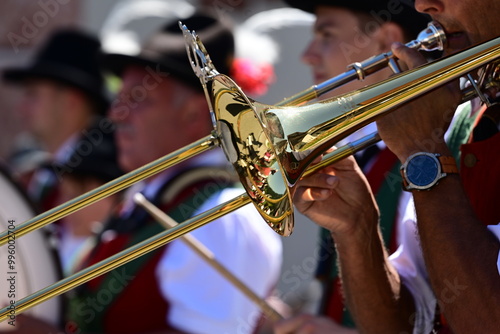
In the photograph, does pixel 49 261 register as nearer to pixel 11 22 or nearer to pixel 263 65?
pixel 263 65

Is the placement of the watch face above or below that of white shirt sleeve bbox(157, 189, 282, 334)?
below

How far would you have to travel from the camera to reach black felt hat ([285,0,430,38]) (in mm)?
2826

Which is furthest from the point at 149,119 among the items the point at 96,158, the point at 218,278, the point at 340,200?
the point at 340,200

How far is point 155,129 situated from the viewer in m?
3.90

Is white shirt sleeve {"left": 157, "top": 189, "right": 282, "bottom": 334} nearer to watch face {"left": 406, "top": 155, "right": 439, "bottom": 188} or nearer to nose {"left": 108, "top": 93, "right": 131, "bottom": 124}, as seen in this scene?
nose {"left": 108, "top": 93, "right": 131, "bottom": 124}

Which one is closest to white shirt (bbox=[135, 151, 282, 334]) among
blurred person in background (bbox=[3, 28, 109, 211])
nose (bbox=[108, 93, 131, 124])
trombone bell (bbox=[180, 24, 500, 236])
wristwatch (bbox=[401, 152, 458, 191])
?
nose (bbox=[108, 93, 131, 124])

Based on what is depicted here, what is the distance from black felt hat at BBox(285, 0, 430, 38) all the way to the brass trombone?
2.63 feet

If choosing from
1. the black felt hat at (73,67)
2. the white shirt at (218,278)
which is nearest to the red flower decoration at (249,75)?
the white shirt at (218,278)

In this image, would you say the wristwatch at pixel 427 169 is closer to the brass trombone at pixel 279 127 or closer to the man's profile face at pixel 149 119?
the brass trombone at pixel 279 127

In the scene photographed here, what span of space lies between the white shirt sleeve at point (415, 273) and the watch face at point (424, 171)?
11.8 inches

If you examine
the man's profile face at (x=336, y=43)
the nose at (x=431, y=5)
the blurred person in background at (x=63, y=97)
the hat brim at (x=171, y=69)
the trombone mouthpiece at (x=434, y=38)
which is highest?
the blurred person in background at (x=63, y=97)

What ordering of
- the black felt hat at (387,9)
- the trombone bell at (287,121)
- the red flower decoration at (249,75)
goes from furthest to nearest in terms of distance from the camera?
the red flower decoration at (249,75), the black felt hat at (387,9), the trombone bell at (287,121)

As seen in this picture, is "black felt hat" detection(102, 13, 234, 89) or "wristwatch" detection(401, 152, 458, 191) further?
"black felt hat" detection(102, 13, 234, 89)

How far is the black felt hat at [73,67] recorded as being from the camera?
5488 millimetres
